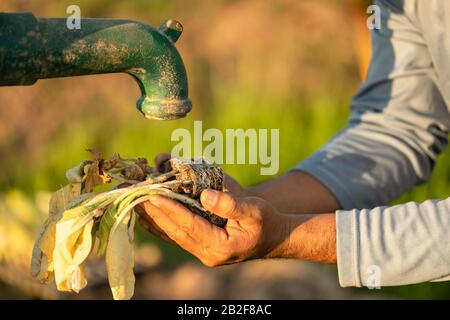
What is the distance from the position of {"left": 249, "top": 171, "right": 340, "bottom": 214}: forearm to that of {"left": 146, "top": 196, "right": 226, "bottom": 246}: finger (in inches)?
18.2

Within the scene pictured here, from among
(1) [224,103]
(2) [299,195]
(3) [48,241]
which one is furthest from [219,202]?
(1) [224,103]

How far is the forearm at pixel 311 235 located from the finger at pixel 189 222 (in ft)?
0.59

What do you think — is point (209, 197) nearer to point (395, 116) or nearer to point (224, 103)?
point (395, 116)

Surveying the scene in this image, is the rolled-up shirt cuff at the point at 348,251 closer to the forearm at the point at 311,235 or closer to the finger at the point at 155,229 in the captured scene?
the forearm at the point at 311,235

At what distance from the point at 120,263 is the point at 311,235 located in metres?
0.49

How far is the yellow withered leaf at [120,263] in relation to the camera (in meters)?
1.83

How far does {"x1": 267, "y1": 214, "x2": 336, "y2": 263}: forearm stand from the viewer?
2037 millimetres

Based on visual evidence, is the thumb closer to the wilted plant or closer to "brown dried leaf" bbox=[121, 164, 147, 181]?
the wilted plant

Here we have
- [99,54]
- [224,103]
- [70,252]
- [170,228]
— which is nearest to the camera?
[99,54]

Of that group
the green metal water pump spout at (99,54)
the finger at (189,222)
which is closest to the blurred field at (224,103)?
the finger at (189,222)

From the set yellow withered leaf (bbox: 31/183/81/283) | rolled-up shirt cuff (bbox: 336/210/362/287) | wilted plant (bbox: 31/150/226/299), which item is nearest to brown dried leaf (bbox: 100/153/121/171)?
wilted plant (bbox: 31/150/226/299)

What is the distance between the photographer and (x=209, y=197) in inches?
73.8

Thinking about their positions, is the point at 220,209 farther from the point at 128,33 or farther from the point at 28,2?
the point at 28,2
